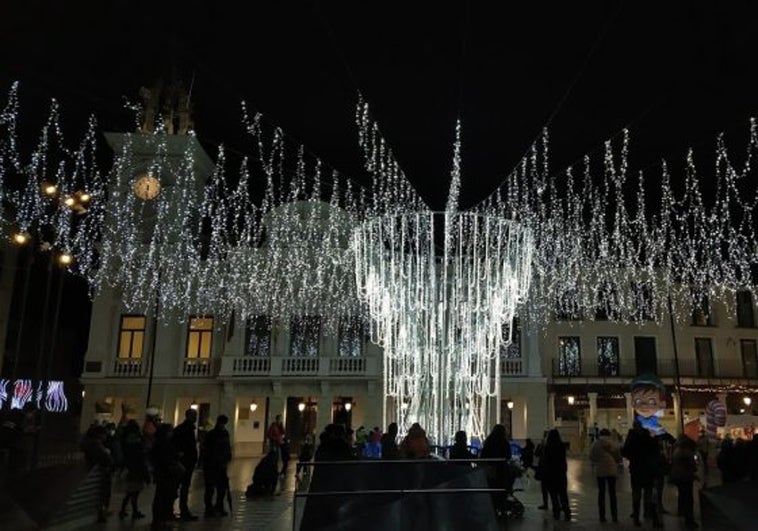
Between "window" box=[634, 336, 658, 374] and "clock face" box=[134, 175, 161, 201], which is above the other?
"clock face" box=[134, 175, 161, 201]

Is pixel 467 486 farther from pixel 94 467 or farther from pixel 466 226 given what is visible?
pixel 466 226

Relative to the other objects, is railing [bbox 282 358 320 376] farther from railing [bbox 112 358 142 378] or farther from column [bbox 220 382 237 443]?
railing [bbox 112 358 142 378]

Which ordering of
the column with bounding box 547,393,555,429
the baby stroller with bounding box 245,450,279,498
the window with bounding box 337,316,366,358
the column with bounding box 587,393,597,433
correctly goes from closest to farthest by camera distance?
the baby stroller with bounding box 245,450,279,498, the window with bounding box 337,316,366,358, the column with bounding box 547,393,555,429, the column with bounding box 587,393,597,433

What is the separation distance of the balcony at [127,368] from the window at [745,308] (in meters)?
29.9

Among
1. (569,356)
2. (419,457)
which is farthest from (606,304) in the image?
(419,457)

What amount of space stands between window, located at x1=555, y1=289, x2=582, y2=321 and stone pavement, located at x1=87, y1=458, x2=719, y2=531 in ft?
54.7

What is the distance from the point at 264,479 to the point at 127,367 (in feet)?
60.2

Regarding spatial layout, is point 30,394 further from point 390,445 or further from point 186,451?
point 390,445

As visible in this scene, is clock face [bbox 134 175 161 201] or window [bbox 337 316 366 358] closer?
window [bbox 337 316 366 358]

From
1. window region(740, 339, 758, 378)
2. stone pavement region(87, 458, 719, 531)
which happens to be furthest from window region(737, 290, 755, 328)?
stone pavement region(87, 458, 719, 531)

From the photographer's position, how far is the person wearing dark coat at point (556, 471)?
11883mm

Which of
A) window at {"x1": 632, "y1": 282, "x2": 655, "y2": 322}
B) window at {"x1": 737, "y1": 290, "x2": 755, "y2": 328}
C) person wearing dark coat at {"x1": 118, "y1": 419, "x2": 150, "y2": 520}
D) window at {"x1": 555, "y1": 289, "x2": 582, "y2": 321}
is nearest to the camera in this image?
person wearing dark coat at {"x1": 118, "y1": 419, "x2": 150, "y2": 520}

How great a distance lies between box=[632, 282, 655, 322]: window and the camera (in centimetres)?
3550

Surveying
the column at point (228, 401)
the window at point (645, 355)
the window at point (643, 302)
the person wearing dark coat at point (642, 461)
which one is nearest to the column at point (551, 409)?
the window at point (645, 355)
